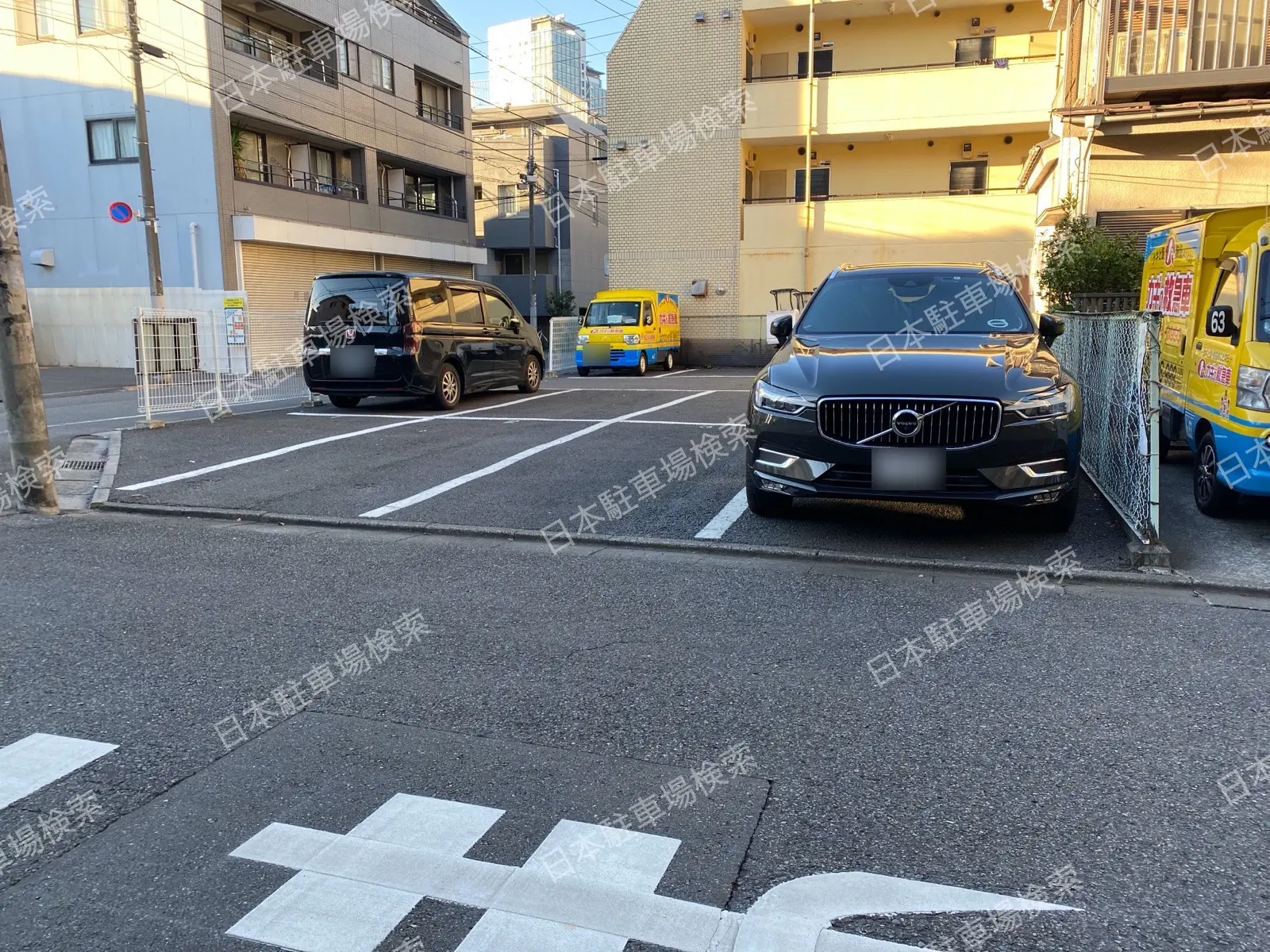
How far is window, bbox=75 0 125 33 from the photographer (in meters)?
23.7

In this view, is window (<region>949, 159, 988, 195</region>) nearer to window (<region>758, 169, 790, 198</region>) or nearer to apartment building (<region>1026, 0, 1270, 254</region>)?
window (<region>758, 169, 790, 198</region>)

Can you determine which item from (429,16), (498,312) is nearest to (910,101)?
(498,312)

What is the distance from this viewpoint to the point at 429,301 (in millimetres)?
12797

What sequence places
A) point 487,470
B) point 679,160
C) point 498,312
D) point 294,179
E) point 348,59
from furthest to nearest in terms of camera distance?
point 348,59
point 294,179
point 679,160
point 498,312
point 487,470

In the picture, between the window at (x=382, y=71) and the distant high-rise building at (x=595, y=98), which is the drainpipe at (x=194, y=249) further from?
the distant high-rise building at (x=595, y=98)

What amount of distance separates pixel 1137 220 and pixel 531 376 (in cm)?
985

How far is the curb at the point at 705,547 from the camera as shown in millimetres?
5242

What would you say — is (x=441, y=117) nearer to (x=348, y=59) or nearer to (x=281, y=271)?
(x=348, y=59)

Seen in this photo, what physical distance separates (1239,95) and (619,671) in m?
13.1

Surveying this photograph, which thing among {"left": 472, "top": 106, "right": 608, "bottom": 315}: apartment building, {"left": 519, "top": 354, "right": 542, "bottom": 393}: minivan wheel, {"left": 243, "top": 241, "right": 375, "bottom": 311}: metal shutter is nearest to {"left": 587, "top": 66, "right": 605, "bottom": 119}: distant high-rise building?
{"left": 472, "top": 106, "right": 608, "bottom": 315}: apartment building

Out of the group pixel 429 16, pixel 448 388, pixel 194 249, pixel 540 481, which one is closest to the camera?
pixel 540 481

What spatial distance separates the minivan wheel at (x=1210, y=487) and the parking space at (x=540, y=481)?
693 mm

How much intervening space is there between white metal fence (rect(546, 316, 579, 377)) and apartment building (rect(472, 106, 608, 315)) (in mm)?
18384

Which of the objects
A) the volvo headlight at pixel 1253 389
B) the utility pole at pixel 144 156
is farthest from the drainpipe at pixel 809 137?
the volvo headlight at pixel 1253 389
